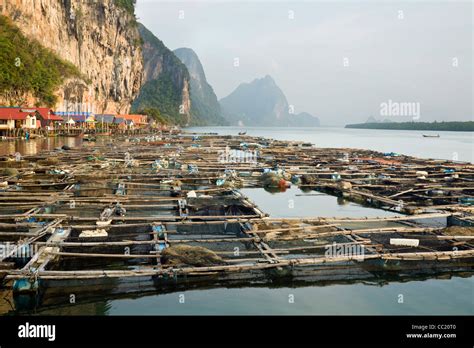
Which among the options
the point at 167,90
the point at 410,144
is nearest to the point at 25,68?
the point at 410,144

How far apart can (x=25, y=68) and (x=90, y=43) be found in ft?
89.8

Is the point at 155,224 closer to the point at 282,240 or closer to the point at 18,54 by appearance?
the point at 282,240

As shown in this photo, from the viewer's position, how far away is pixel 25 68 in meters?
54.0

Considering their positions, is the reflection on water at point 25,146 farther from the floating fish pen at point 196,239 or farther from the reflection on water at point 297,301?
the reflection on water at point 297,301

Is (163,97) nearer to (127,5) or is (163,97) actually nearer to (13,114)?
(127,5)

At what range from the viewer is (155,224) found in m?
11.1

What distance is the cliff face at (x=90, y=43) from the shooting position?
201 feet

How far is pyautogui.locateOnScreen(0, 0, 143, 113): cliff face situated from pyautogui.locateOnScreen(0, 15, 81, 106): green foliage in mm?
1852

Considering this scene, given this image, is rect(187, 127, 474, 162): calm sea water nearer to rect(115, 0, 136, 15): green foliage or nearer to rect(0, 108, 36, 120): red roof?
rect(0, 108, 36, 120): red roof

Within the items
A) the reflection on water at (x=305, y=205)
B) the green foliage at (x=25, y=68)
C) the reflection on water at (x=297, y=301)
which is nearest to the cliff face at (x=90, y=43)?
the green foliage at (x=25, y=68)

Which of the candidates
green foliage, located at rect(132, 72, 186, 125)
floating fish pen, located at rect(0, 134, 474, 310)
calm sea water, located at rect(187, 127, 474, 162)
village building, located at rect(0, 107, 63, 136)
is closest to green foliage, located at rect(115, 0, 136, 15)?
calm sea water, located at rect(187, 127, 474, 162)

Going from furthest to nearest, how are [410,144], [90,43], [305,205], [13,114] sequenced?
[90,43] < [410,144] < [13,114] < [305,205]

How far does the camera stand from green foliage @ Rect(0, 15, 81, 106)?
5147 centimetres
